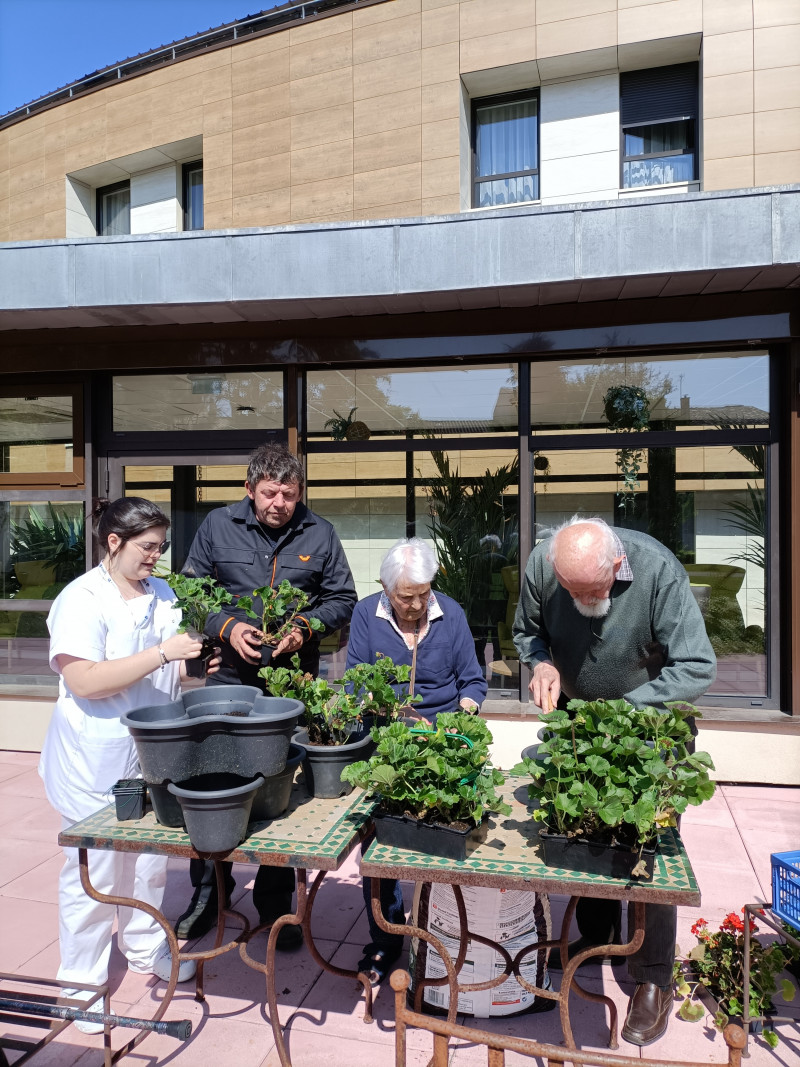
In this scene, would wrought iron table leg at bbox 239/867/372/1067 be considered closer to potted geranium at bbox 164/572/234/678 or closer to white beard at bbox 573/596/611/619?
potted geranium at bbox 164/572/234/678

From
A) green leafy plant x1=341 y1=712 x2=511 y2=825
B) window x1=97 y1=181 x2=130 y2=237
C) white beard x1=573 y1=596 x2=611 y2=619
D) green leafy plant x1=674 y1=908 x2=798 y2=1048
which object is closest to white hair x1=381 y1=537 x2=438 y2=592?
white beard x1=573 y1=596 x2=611 y2=619

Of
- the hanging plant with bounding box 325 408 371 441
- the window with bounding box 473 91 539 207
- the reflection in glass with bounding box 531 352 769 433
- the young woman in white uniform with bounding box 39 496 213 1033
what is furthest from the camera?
the window with bounding box 473 91 539 207

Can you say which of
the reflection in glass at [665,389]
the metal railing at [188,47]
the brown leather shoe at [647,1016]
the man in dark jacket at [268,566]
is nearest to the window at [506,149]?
the metal railing at [188,47]

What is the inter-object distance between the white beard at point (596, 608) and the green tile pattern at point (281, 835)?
1.04 meters

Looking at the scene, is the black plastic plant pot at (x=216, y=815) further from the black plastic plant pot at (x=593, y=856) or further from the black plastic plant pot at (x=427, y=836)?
the black plastic plant pot at (x=593, y=856)

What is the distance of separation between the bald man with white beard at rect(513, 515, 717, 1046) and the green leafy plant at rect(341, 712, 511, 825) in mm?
578

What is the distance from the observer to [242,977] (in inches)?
110

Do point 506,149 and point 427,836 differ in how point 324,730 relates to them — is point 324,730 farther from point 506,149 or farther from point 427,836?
point 506,149

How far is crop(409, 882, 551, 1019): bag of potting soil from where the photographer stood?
2.39m

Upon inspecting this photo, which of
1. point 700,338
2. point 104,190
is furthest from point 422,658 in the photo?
point 104,190

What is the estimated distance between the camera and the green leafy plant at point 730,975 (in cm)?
247

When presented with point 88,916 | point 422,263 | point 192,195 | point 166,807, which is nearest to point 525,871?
point 166,807

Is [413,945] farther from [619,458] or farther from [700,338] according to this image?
[700,338]

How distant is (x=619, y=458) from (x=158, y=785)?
401cm
